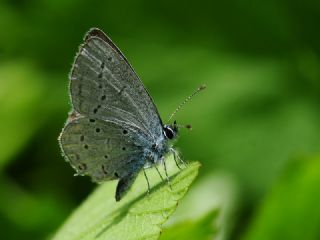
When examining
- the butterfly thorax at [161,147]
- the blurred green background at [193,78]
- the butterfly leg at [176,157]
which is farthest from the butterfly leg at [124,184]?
the blurred green background at [193,78]

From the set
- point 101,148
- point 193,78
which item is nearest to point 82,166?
point 101,148

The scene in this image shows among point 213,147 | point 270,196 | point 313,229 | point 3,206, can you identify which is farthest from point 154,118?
point 213,147

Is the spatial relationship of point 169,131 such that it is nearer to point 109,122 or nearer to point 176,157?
point 176,157

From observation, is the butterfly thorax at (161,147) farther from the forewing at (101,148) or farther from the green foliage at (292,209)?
the green foliage at (292,209)

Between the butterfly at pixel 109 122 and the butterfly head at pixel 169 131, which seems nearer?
the butterfly at pixel 109 122

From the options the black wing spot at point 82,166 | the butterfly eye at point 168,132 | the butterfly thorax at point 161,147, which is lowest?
the black wing spot at point 82,166
